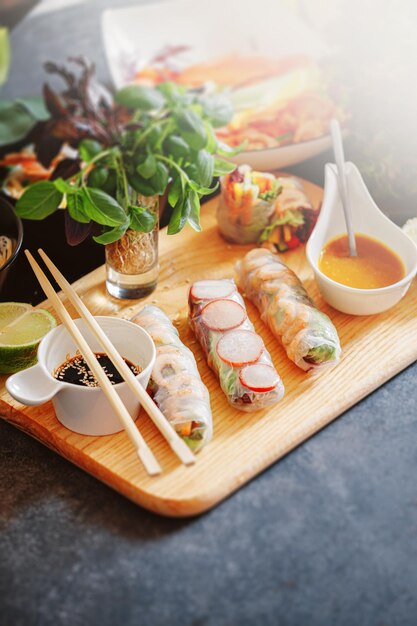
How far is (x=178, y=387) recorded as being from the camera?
1872 mm

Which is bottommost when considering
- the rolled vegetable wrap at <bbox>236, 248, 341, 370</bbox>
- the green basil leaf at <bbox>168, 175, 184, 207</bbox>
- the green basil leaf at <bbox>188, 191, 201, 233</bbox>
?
the rolled vegetable wrap at <bbox>236, 248, 341, 370</bbox>

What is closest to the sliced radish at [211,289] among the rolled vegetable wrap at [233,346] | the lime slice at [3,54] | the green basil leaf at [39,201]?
the rolled vegetable wrap at [233,346]

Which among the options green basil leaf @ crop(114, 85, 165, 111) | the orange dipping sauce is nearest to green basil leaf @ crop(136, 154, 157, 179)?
green basil leaf @ crop(114, 85, 165, 111)

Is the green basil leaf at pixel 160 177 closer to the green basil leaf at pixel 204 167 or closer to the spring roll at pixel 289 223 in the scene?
the green basil leaf at pixel 204 167

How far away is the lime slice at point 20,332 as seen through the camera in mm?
1989

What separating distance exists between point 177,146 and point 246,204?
0.47 metres

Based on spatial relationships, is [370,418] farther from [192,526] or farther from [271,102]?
[271,102]

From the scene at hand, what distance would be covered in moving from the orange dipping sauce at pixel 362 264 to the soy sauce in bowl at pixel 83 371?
26.1 inches

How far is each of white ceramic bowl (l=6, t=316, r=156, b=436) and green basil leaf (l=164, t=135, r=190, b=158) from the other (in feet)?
1.43

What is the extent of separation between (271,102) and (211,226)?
0.74m

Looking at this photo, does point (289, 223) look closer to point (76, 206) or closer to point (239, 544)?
point (76, 206)

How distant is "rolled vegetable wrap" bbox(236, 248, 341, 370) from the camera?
200 cm

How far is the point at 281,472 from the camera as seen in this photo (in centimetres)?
181

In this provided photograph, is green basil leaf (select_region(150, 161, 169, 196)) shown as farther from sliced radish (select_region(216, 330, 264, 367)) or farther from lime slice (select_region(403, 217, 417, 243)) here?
lime slice (select_region(403, 217, 417, 243))
